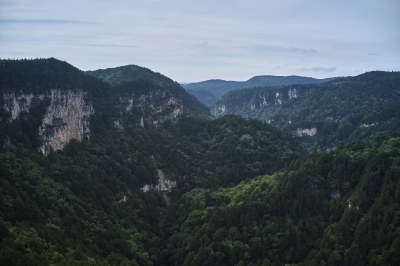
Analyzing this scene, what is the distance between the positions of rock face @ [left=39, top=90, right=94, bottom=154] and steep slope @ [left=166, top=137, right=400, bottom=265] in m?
43.6

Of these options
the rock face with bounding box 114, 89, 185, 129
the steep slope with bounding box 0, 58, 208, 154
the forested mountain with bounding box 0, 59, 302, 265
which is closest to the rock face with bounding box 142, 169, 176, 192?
the forested mountain with bounding box 0, 59, 302, 265

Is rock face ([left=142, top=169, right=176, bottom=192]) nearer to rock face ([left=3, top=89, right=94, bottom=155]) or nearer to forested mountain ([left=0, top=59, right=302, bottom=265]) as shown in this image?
forested mountain ([left=0, top=59, right=302, bottom=265])

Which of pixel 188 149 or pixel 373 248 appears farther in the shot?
pixel 188 149

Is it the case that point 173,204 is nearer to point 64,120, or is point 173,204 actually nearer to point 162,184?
point 162,184

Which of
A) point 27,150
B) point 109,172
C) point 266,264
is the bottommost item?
point 266,264

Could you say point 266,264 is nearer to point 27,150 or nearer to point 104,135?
point 27,150

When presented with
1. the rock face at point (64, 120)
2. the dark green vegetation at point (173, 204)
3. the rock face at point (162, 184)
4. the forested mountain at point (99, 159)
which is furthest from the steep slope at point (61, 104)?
the rock face at point (162, 184)

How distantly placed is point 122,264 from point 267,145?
102m

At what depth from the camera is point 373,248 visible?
228 ft

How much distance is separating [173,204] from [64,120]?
45.6m

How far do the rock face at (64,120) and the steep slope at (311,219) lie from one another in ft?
143

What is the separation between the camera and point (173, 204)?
367 feet

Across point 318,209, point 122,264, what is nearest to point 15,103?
point 122,264

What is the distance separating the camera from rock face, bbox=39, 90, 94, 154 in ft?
344
